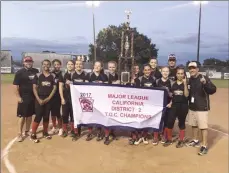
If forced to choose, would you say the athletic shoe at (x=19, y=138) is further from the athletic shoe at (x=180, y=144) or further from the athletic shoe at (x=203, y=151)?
the athletic shoe at (x=203, y=151)

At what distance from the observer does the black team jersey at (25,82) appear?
6695mm

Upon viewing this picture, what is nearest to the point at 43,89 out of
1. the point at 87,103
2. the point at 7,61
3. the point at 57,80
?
the point at 57,80

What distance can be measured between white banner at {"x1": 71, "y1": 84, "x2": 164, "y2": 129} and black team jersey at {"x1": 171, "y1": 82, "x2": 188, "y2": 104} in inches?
13.5

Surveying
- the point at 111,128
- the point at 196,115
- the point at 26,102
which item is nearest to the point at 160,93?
the point at 196,115

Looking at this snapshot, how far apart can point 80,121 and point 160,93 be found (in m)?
1.97

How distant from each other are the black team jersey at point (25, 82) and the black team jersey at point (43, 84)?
17cm

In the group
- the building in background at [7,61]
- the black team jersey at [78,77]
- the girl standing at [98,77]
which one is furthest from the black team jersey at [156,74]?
the building in background at [7,61]

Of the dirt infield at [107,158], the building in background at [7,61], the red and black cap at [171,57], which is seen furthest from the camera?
the building in background at [7,61]

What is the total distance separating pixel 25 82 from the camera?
6734 millimetres

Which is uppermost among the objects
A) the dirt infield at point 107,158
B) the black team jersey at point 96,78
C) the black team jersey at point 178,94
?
the black team jersey at point 96,78

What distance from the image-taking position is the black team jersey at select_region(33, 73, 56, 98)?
6656mm

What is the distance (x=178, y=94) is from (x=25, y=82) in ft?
11.3

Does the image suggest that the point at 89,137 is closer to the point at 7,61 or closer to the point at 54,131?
the point at 54,131

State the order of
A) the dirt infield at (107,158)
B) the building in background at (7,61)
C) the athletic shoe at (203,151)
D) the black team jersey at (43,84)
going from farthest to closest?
1. the building in background at (7,61)
2. the black team jersey at (43,84)
3. the athletic shoe at (203,151)
4. the dirt infield at (107,158)
